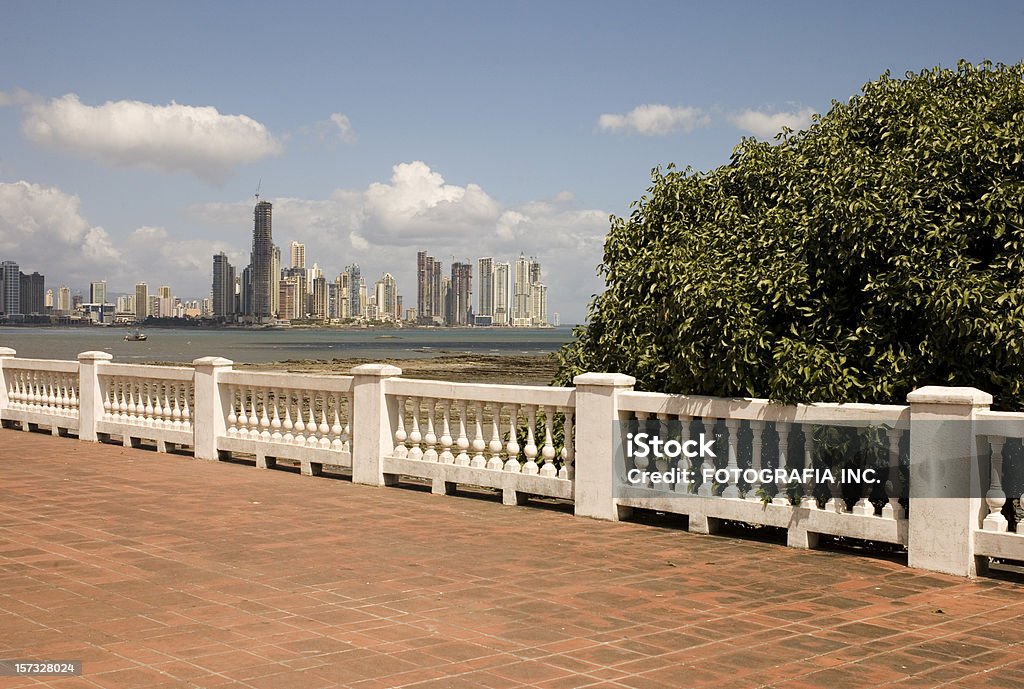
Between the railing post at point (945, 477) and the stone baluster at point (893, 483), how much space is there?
21 cm

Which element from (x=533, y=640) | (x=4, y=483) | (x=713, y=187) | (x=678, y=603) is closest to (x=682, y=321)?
(x=713, y=187)

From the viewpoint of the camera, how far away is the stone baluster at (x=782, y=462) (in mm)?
9227

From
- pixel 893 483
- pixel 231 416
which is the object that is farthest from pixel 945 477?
pixel 231 416

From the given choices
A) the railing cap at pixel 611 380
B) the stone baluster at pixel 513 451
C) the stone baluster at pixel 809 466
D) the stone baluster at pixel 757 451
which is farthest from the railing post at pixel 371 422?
the stone baluster at pixel 809 466

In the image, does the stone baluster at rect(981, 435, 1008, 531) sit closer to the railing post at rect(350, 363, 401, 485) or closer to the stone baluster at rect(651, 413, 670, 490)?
the stone baluster at rect(651, 413, 670, 490)

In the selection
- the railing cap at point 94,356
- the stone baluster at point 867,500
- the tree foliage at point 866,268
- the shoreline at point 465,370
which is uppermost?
the tree foliage at point 866,268

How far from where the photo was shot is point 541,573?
8.22 m

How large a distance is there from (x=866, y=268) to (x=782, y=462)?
1.84 m

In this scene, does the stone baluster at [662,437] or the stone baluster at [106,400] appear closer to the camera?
the stone baluster at [662,437]

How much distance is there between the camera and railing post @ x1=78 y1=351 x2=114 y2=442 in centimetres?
1745

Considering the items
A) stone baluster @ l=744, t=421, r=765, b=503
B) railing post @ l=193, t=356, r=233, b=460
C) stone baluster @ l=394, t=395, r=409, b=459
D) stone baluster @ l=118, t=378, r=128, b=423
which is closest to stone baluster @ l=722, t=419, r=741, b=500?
stone baluster @ l=744, t=421, r=765, b=503

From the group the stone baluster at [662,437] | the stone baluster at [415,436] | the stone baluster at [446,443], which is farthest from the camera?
the stone baluster at [415,436]

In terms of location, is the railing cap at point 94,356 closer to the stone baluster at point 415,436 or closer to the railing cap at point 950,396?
the stone baluster at point 415,436

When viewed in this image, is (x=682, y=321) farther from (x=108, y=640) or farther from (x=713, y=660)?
(x=108, y=640)
